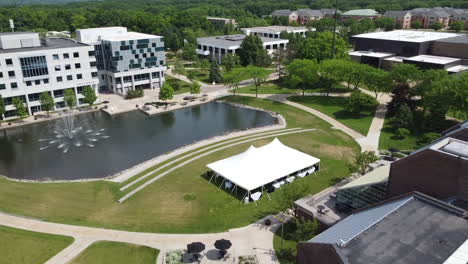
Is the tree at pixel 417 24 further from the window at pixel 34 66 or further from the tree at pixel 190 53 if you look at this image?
the window at pixel 34 66

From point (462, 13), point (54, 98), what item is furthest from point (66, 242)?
point (462, 13)

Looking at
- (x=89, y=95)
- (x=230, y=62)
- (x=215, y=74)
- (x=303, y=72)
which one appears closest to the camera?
(x=89, y=95)

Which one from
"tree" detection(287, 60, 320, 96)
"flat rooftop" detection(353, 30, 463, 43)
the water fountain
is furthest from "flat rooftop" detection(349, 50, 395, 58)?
the water fountain

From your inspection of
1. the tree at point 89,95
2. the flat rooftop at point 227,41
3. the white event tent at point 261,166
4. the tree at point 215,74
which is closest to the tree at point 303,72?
the tree at point 215,74

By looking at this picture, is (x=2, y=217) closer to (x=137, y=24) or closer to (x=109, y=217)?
(x=109, y=217)

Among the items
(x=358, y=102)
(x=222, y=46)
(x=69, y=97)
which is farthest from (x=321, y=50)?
(x=69, y=97)

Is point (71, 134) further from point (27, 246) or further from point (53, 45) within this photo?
point (27, 246)
